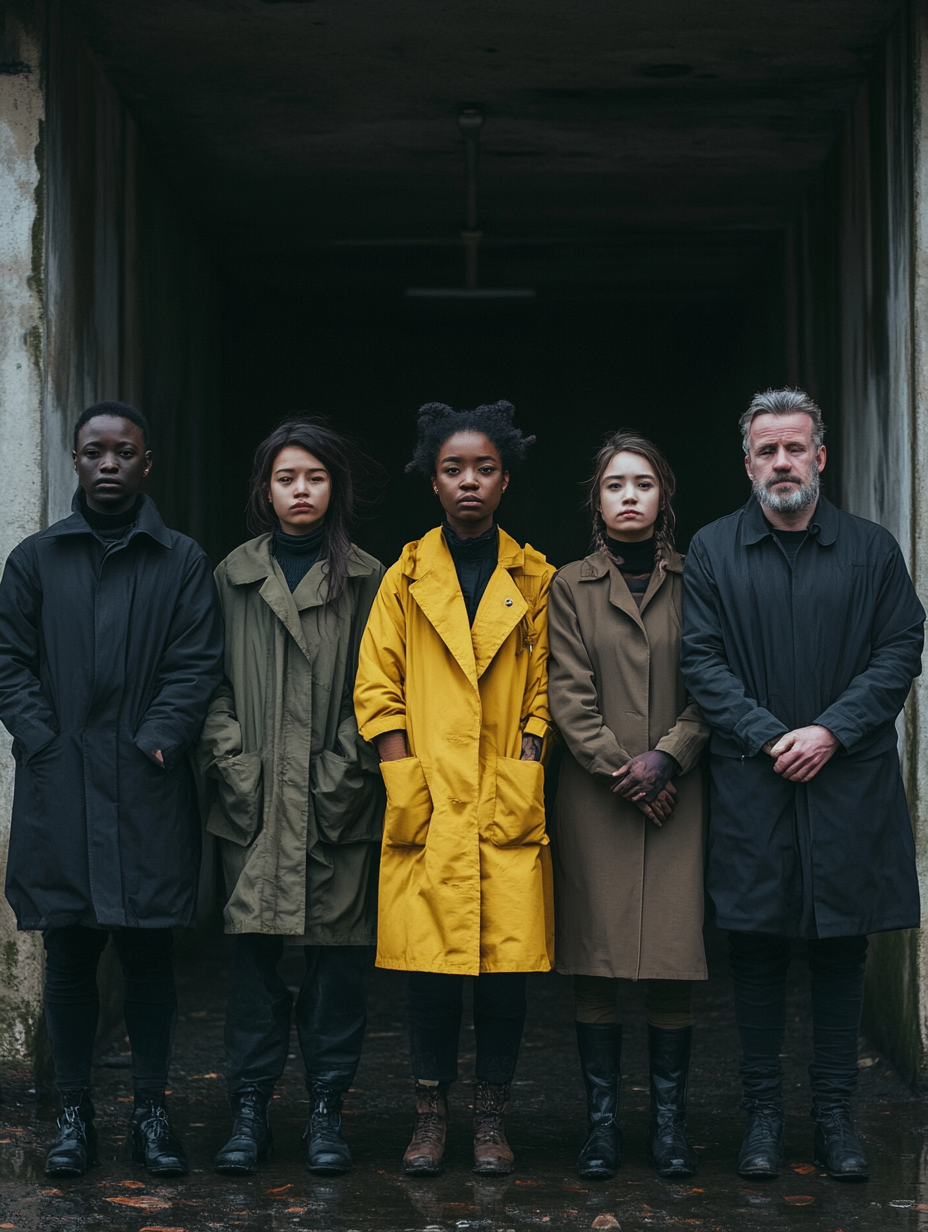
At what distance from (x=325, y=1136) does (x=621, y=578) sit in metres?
1.76

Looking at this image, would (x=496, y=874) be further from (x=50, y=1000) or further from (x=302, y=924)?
(x=50, y=1000)

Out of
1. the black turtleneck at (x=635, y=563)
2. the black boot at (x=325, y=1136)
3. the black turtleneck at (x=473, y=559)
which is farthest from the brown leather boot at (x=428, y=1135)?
the black turtleneck at (x=635, y=563)

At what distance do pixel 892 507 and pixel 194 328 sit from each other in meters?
4.40

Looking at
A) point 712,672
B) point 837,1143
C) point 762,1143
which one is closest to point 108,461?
point 712,672

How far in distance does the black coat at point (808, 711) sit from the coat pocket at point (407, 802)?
78cm

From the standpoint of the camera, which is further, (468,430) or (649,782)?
(468,430)

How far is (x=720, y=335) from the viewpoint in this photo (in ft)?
34.1

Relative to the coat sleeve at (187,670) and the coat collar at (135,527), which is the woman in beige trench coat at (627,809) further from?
the coat collar at (135,527)

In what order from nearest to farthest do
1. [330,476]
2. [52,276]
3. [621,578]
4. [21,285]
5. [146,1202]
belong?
[146,1202] → [621,578] → [330,476] → [21,285] → [52,276]

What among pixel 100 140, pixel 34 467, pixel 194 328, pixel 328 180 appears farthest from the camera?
pixel 194 328

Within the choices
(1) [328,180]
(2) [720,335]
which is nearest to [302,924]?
(1) [328,180]

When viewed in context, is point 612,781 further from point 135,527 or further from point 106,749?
point 135,527

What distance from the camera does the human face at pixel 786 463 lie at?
4.02 meters

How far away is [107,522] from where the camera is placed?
13.4 ft
